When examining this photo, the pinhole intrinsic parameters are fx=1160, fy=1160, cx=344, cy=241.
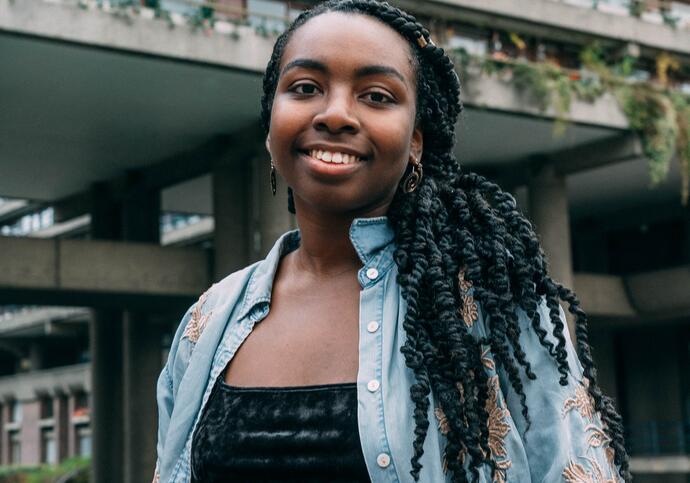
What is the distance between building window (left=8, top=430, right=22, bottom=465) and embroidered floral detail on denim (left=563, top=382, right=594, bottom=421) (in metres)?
48.4

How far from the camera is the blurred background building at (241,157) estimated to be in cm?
1673

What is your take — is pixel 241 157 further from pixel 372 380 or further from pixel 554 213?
pixel 372 380

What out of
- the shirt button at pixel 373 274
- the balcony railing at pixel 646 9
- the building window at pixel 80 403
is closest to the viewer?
the shirt button at pixel 373 274

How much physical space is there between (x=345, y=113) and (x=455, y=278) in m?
0.41

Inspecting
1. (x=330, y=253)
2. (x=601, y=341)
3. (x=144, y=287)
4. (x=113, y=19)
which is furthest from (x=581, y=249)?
(x=330, y=253)

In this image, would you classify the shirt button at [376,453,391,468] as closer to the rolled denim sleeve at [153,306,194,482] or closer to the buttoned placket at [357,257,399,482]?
the buttoned placket at [357,257,399,482]

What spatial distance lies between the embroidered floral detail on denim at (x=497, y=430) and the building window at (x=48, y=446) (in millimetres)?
45021

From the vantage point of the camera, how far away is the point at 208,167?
22.0 metres

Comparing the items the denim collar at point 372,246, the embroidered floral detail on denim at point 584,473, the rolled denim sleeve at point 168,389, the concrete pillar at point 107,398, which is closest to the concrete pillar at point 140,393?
the concrete pillar at point 107,398

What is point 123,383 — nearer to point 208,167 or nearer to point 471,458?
point 208,167

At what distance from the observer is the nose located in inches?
92.0

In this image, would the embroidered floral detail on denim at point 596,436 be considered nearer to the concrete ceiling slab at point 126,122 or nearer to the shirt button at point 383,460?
the shirt button at point 383,460

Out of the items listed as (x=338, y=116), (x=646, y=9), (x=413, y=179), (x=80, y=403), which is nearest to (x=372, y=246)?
(x=413, y=179)

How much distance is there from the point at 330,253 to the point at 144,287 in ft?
59.4
